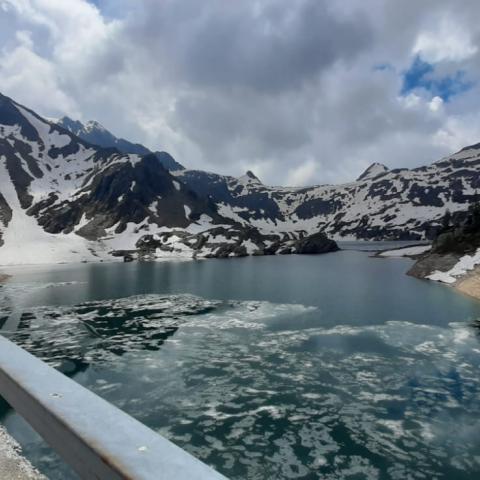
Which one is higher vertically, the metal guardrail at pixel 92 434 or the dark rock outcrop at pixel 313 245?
the metal guardrail at pixel 92 434

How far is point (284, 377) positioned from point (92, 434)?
61.6ft

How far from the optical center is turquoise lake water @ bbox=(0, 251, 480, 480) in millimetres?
13641

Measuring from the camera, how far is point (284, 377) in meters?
20.8

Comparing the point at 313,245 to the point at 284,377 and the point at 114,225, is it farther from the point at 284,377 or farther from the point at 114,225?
the point at 284,377

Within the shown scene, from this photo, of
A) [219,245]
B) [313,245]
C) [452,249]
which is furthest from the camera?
[313,245]

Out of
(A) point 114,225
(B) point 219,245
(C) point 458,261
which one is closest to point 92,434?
(C) point 458,261

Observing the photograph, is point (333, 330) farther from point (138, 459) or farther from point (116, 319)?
point (138, 459)

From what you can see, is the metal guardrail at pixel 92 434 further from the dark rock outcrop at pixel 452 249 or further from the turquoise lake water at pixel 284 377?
the dark rock outcrop at pixel 452 249

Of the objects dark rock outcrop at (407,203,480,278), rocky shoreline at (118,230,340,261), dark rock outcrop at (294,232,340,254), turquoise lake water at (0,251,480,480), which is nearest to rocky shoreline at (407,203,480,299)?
dark rock outcrop at (407,203,480,278)

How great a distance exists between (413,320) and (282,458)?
25602mm

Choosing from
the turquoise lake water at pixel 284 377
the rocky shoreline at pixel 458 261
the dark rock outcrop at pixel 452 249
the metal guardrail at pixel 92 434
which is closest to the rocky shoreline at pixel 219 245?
the rocky shoreline at pixel 458 261

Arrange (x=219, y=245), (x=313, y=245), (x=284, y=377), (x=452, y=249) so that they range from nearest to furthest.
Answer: (x=284, y=377) < (x=452, y=249) < (x=219, y=245) < (x=313, y=245)

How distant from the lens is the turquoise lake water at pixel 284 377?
13.6 meters

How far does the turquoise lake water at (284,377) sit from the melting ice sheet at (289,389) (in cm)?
7
